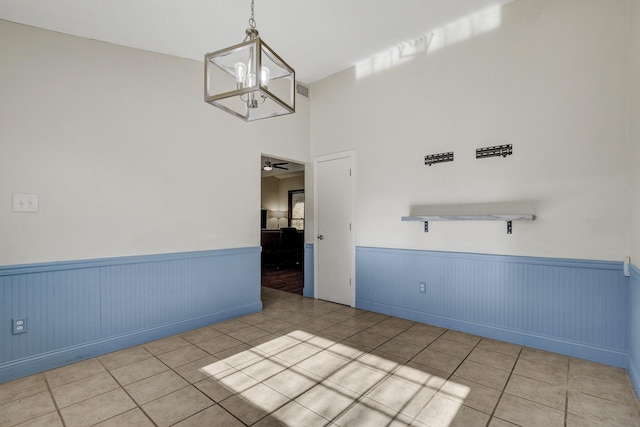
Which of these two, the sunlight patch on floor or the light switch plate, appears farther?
the light switch plate

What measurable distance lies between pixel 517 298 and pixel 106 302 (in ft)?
13.1

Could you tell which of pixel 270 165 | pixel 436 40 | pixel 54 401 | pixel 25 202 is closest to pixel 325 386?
pixel 54 401

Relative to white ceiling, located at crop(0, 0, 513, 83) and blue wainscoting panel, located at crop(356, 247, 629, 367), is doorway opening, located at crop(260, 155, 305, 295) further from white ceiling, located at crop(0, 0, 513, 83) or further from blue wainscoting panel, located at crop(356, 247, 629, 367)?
blue wainscoting panel, located at crop(356, 247, 629, 367)

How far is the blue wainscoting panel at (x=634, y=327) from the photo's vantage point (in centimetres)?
214

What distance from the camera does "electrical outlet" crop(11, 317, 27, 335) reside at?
7.86 feet

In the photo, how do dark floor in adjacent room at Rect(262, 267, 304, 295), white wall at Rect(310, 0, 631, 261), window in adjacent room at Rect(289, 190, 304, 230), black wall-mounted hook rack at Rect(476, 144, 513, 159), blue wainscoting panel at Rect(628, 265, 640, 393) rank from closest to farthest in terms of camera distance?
blue wainscoting panel at Rect(628, 265, 640, 393)
white wall at Rect(310, 0, 631, 261)
black wall-mounted hook rack at Rect(476, 144, 513, 159)
dark floor in adjacent room at Rect(262, 267, 304, 295)
window in adjacent room at Rect(289, 190, 304, 230)

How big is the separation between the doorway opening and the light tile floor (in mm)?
2465

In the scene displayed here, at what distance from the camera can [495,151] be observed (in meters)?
3.11

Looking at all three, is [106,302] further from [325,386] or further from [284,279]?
[284,279]

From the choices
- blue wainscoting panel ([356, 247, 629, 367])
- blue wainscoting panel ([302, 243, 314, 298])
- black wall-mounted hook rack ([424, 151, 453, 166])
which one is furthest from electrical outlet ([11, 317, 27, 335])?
black wall-mounted hook rack ([424, 151, 453, 166])

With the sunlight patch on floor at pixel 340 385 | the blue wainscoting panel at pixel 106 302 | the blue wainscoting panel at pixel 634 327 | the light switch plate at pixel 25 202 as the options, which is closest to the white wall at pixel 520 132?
Result: the blue wainscoting panel at pixel 634 327

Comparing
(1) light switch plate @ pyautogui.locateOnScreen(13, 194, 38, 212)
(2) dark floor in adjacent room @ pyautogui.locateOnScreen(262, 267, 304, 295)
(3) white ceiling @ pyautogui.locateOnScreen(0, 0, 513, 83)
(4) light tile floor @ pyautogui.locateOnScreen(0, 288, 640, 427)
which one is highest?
(3) white ceiling @ pyautogui.locateOnScreen(0, 0, 513, 83)

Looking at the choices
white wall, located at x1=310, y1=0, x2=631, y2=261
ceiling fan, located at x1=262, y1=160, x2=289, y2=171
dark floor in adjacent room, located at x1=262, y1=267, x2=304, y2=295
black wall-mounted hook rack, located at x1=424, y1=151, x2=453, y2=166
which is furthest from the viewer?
ceiling fan, located at x1=262, y1=160, x2=289, y2=171

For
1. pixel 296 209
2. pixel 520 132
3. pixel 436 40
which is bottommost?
pixel 296 209
